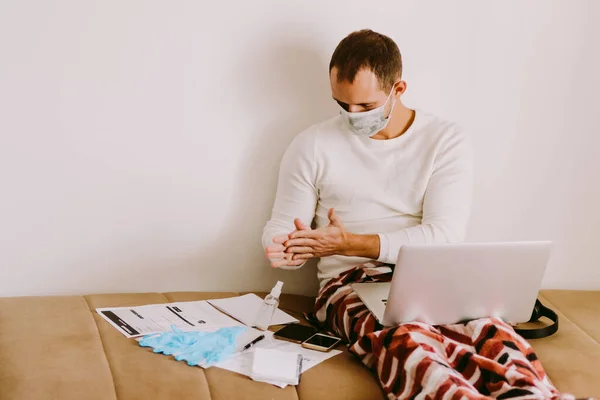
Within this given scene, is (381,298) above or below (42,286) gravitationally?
above

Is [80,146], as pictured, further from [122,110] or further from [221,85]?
[221,85]

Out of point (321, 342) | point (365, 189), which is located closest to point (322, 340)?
point (321, 342)

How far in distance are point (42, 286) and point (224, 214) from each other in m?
0.53

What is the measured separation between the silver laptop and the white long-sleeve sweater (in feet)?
0.96

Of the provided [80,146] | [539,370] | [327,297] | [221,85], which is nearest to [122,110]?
[80,146]

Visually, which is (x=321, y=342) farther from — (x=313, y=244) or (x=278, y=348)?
(x=313, y=244)

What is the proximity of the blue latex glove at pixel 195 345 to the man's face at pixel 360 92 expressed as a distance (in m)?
0.65

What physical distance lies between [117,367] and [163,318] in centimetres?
27

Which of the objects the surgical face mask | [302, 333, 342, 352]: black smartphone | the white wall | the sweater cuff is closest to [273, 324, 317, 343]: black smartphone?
[302, 333, 342, 352]: black smartphone

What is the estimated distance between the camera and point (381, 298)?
71.6 inches

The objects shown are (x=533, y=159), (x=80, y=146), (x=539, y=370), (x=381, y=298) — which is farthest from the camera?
(x=533, y=159)

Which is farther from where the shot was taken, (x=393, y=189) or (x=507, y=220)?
(x=507, y=220)

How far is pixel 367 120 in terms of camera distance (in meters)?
1.96

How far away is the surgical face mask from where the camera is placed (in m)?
1.95
